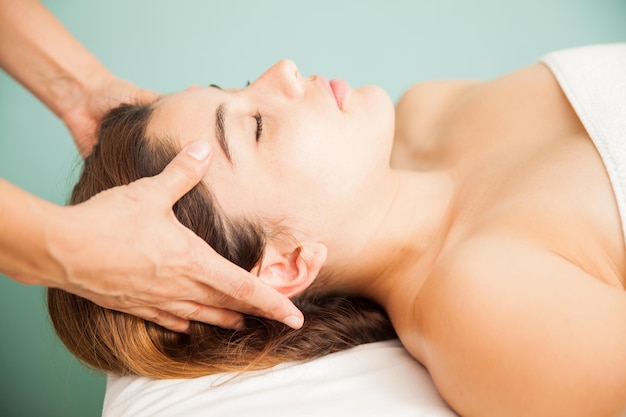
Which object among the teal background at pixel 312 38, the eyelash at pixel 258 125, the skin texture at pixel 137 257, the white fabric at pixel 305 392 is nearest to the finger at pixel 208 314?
the skin texture at pixel 137 257

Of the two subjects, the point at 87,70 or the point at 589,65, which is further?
the point at 87,70

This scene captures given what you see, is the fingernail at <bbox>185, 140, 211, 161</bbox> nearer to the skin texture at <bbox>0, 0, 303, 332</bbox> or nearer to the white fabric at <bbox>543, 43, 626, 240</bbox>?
the skin texture at <bbox>0, 0, 303, 332</bbox>

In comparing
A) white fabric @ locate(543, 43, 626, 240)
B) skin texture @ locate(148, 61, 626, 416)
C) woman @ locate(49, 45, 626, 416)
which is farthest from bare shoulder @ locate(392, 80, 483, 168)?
white fabric @ locate(543, 43, 626, 240)

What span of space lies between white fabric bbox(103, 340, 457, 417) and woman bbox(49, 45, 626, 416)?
0.04 metres

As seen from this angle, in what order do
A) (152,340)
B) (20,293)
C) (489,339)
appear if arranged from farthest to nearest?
1. (20,293)
2. (152,340)
3. (489,339)

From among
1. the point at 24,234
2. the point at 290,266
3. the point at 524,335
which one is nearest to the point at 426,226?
the point at 290,266

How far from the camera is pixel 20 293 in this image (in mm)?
1777

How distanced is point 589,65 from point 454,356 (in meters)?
0.76

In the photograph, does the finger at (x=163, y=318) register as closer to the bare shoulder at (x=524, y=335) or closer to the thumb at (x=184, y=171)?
the thumb at (x=184, y=171)

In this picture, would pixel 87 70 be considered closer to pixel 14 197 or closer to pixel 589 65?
pixel 14 197

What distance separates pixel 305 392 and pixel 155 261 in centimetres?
38

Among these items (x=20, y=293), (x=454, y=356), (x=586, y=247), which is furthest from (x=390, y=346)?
(x=20, y=293)

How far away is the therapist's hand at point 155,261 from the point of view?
0.86m

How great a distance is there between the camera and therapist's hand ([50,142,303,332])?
0.86 metres
